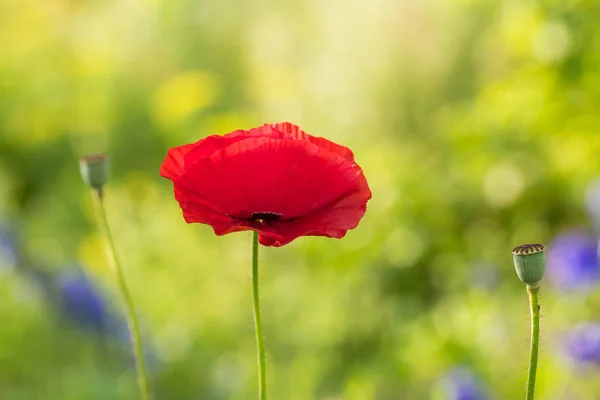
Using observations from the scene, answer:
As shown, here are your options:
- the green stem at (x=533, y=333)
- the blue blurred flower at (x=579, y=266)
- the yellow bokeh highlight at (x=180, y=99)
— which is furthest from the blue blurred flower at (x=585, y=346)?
the yellow bokeh highlight at (x=180, y=99)

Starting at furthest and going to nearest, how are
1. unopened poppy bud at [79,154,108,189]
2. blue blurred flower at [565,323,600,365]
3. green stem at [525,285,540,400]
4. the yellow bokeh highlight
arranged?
the yellow bokeh highlight < blue blurred flower at [565,323,600,365] < unopened poppy bud at [79,154,108,189] < green stem at [525,285,540,400]

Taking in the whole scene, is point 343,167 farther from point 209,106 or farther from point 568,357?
point 209,106

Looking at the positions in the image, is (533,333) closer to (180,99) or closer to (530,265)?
(530,265)

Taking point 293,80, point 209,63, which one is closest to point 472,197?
point 293,80

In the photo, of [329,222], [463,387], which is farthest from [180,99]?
[329,222]

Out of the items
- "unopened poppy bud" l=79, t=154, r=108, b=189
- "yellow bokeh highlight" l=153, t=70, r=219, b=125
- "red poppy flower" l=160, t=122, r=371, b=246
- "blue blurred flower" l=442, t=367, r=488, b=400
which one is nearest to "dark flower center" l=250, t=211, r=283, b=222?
"red poppy flower" l=160, t=122, r=371, b=246

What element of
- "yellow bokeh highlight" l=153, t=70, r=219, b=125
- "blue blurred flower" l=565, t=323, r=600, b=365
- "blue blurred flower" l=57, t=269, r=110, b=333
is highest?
"yellow bokeh highlight" l=153, t=70, r=219, b=125

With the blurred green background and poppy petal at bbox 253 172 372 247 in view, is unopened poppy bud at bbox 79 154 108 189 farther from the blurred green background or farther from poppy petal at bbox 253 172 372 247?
the blurred green background

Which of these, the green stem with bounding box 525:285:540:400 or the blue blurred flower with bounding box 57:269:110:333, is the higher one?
the blue blurred flower with bounding box 57:269:110:333
